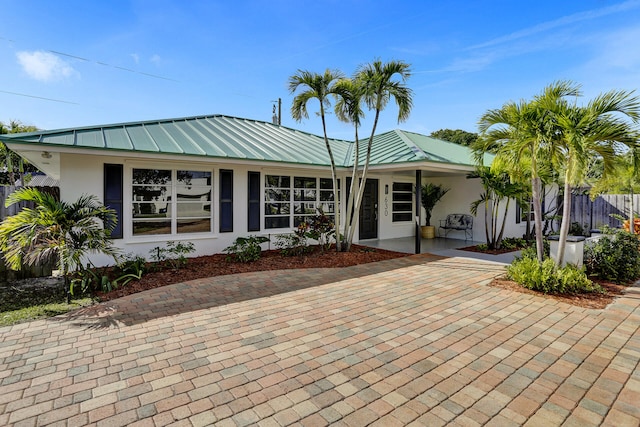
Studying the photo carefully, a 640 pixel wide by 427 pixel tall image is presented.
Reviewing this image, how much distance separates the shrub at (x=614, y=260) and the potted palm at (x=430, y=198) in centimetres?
611

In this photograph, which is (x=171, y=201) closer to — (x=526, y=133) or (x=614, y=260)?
(x=526, y=133)

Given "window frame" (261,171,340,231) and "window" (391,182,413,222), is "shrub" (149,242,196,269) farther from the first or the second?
"window" (391,182,413,222)

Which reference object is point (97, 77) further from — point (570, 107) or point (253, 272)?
point (570, 107)

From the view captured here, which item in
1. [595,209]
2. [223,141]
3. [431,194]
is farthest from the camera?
[595,209]

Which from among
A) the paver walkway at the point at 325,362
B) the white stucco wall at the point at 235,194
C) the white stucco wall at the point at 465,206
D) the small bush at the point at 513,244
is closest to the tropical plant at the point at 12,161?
the white stucco wall at the point at 235,194

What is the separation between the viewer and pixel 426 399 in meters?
2.77

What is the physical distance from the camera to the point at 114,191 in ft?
24.9

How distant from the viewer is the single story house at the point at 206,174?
7199mm

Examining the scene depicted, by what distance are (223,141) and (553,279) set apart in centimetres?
834

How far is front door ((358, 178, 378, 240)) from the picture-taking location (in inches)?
471

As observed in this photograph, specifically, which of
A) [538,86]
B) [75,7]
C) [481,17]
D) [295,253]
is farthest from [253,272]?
[75,7]

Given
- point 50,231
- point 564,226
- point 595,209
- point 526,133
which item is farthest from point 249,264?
point 595,209

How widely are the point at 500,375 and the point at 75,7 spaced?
14.1 m

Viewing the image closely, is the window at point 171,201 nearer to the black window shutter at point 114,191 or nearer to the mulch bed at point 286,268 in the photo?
the black window shutter at point 114,191
